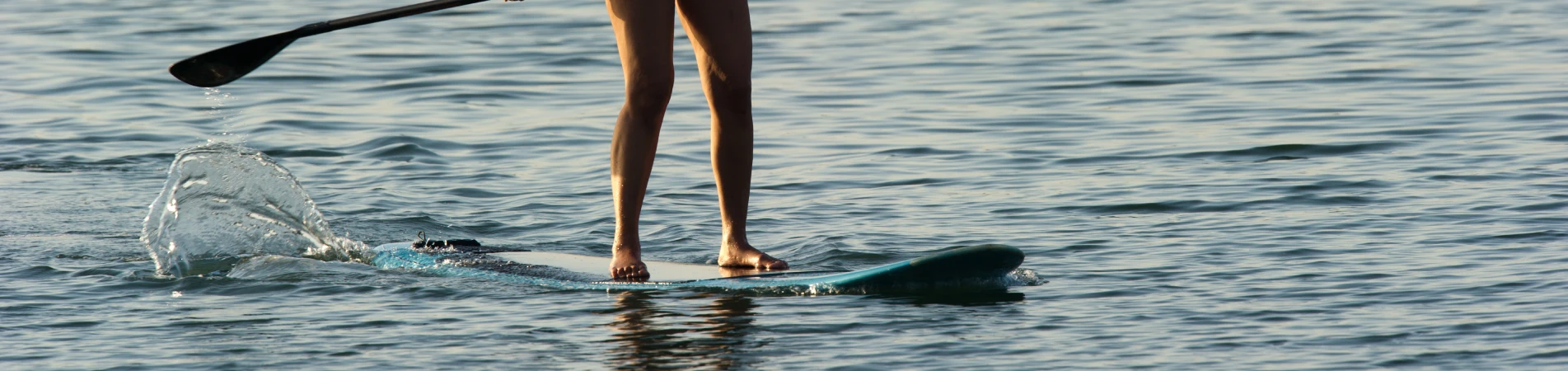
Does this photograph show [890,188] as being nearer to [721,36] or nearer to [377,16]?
[721,36]

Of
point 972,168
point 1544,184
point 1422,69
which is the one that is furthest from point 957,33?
point 1544,184

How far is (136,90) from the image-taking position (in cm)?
960

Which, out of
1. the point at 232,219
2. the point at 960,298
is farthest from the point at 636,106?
the point at 232,219

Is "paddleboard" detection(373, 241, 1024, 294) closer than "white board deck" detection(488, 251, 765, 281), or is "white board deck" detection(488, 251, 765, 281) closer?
"paddleboard" detection(373, 241, 1024, 294)

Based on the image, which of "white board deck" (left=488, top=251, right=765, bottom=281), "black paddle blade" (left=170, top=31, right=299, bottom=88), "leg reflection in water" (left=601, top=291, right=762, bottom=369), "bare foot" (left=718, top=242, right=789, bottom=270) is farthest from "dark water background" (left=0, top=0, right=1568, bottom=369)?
"black paddle blade" (left=170, top=31, right=299, bottom=88)

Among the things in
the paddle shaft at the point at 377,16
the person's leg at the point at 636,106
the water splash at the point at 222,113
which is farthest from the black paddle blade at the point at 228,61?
the water splash at the point at 222,113

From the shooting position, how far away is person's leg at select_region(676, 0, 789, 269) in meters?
4.43

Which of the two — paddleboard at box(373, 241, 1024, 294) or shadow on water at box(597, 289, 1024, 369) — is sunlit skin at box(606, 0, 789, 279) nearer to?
paddleboard at box(373, 241, 1024, 294)

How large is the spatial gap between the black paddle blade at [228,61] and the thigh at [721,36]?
3.79 ft

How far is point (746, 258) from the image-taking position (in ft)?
15.5

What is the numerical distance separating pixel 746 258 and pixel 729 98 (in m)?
0.45

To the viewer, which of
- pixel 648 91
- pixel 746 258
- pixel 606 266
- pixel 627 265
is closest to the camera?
pixel 648 91

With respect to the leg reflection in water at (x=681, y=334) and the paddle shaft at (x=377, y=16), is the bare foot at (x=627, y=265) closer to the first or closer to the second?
the leg reflection in water at (x=681, y=334)

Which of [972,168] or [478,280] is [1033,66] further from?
[478,280]
